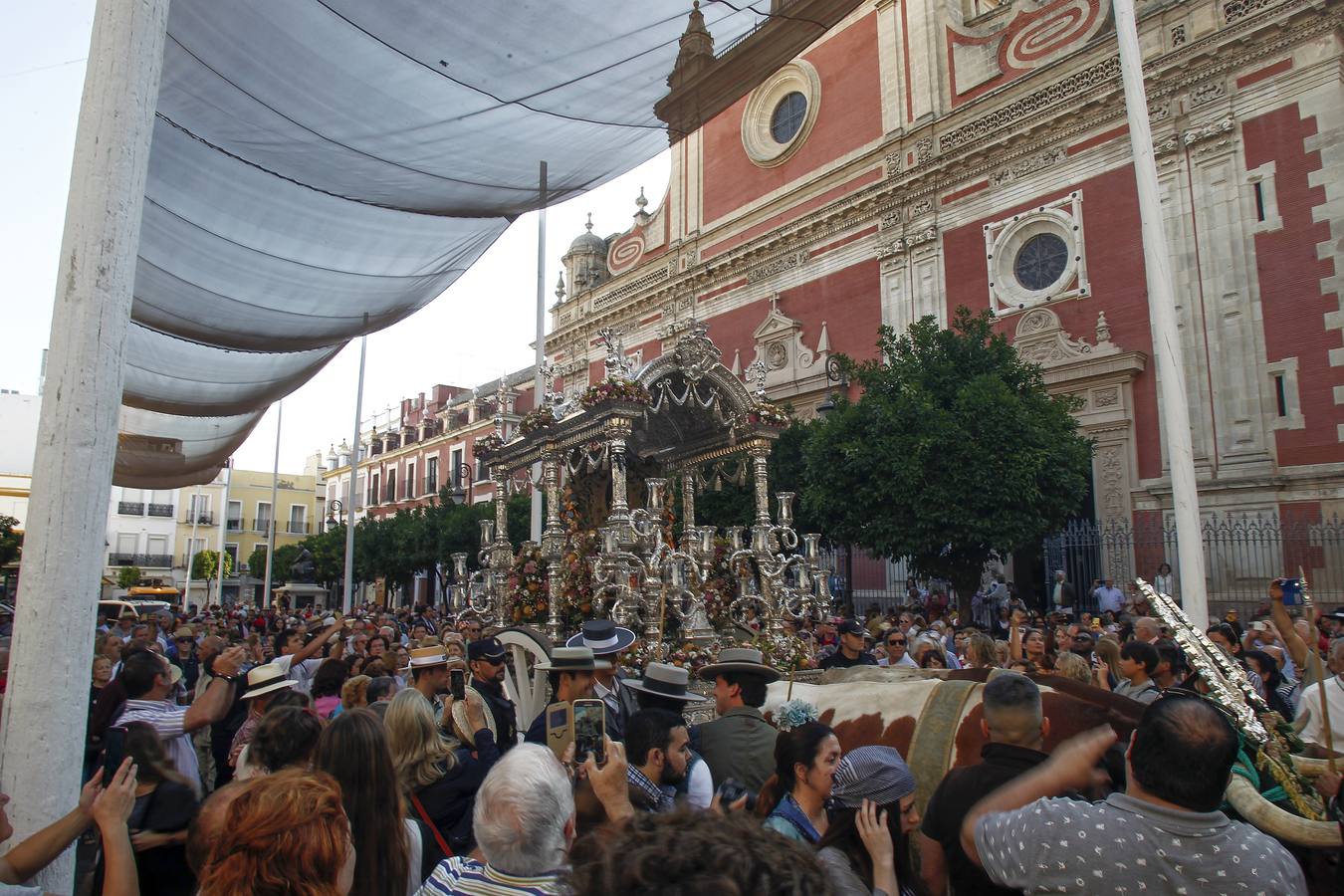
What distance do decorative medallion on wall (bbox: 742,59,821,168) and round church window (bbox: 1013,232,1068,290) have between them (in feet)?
25.4

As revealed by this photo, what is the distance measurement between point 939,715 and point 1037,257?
1766cm

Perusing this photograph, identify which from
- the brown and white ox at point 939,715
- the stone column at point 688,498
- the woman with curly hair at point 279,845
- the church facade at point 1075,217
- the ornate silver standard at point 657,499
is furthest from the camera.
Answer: the church facade at point 1075,217

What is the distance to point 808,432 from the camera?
1981cm

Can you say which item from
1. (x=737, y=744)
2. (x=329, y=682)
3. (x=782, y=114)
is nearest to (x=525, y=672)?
(x=329, y=682)

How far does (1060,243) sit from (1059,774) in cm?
1888

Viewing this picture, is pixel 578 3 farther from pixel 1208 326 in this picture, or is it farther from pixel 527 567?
pixel 1208 326

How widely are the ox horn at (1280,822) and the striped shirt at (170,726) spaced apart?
3.88 m

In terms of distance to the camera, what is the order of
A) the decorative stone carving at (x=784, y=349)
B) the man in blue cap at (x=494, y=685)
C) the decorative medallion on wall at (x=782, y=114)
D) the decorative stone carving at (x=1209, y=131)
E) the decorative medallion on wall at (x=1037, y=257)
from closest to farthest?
1. the man in blue cap at (x=494, y=685)
2. the decorative stone carving at (x=1209, y=131)
3. the decorative medallion on wall at (x=1037, y=257)
4. the decorative stone carving at (x=784, y=349)
5. the decorative medallion on wall at (x=782, y=114)

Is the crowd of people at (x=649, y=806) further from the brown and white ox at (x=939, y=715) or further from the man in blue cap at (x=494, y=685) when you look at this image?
the brown and white ox at (x=939, y=715)

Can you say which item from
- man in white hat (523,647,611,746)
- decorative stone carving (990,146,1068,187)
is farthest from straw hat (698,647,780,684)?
decorative stone carving (990,146,1068,187)

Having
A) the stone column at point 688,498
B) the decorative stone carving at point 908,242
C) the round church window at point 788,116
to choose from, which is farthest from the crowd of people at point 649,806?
the round church window at point 788,116

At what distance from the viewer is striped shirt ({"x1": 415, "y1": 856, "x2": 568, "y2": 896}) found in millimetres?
2090

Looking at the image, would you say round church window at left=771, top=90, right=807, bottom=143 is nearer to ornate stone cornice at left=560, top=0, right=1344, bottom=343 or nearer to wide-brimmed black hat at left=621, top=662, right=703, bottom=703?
ornate stone cornice at left=560, top=0, right=1344, bottom=343

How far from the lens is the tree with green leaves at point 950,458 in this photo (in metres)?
15.6
